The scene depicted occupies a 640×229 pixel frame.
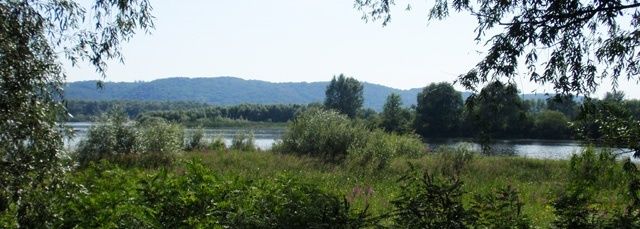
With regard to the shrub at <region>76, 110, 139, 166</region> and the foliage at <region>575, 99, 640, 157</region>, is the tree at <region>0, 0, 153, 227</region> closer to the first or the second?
the foliage at <region>575, 99, 640, 157</region>

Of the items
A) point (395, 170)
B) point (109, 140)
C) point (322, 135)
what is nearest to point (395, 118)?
point (322, 135)

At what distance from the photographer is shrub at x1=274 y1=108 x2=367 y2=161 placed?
84.8 ft

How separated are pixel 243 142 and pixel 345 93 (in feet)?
249

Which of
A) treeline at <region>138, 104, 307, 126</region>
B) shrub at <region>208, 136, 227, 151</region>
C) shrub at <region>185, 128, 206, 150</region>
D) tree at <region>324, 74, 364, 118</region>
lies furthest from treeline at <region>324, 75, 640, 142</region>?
treeline at <region>138, 104, 307, 126</region>

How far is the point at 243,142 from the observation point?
30500 millimetres

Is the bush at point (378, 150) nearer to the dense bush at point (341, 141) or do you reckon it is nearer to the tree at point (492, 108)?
the dense bush at point (341, 141)

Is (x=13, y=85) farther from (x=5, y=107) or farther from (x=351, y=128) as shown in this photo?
(x=351, y=128)

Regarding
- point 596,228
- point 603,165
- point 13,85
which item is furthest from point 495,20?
point 13,85

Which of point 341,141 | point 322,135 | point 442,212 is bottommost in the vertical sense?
point 341,141

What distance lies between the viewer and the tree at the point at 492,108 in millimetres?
6785

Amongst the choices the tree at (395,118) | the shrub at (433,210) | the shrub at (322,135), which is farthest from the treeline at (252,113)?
the shrub at (433,210)

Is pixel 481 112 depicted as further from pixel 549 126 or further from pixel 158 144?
pixel 549 126

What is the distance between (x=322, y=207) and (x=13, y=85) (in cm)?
281

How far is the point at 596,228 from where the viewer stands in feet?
17.5
